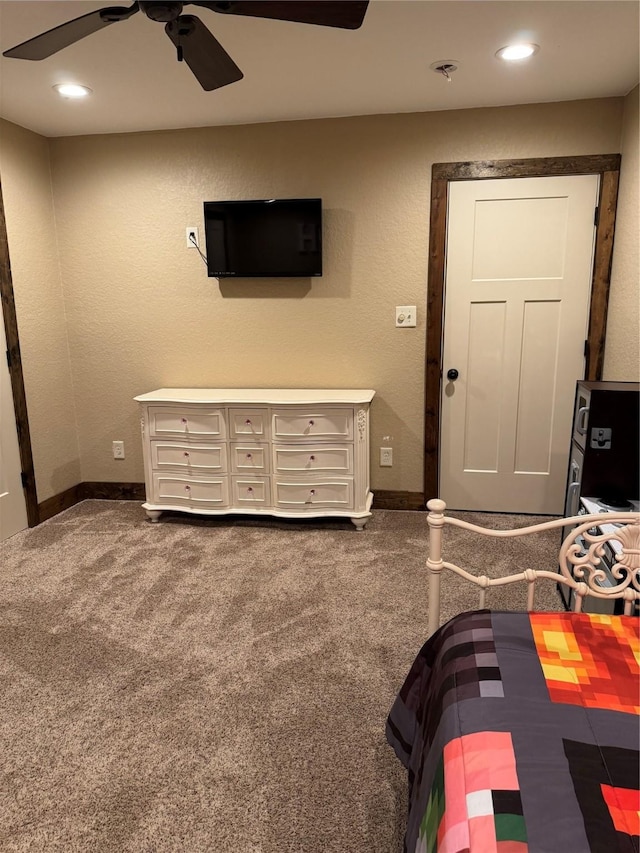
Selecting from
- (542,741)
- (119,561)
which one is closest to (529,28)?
(542,741)

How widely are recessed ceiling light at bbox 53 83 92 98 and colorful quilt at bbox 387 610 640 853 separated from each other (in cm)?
314

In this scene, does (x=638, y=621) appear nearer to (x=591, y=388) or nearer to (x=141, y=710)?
(x=591, y=388)

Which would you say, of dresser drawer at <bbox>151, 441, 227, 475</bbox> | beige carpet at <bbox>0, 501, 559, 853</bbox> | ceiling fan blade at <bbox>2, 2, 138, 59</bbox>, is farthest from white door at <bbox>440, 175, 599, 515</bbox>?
ceiling fan blade at <bbox>2, 2, 138, 59</bbox>

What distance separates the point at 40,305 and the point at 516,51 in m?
3.14

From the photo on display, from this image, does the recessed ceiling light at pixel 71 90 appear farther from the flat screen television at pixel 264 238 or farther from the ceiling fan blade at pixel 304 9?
the ceiling fan blade at pixel 304 9

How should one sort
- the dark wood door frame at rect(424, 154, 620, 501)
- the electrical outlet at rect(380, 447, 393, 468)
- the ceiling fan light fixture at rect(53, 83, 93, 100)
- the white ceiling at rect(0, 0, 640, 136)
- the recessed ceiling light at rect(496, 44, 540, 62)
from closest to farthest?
the white ceiling at rect(0, 0, 640, 136) < the recessed ceiling light at rect(496, 44, 540, 62) < the ceiling fan light fixture at rect(53, 83, 93, 100) < the dark wood door frame at rect(424, 154, 620, 501) < the electrical outlet at rect(380, 447, 393, 468)

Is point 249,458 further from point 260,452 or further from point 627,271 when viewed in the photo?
point 627,271

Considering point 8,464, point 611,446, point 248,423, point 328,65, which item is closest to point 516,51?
point 328,65

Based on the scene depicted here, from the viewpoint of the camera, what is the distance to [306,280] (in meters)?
3.70

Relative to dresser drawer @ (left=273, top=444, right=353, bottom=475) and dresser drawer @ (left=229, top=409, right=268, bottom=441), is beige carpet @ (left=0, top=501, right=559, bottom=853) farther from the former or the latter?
dresser drawer @ (left=229, top=409, right=268, bottom=441)

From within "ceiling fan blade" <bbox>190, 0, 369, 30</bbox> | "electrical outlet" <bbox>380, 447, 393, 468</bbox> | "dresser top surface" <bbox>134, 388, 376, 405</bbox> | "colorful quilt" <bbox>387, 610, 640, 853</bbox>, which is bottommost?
"electrical outlet" <bbox>380, 447, 393, 468</bbox>

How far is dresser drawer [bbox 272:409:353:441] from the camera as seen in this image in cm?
340

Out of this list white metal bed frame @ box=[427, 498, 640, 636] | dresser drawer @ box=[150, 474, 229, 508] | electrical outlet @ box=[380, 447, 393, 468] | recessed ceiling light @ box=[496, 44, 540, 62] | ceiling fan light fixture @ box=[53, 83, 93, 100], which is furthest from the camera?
electrical outlet @ box=[380, 447, 393, 468]

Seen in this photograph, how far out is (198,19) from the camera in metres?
Answer: 1.76
